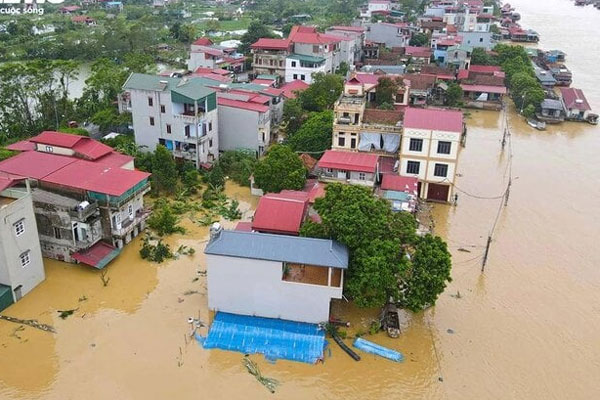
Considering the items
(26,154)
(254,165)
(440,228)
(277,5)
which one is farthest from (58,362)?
(277,5)

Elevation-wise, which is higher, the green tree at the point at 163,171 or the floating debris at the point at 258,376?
the green tree at the point at 163,171

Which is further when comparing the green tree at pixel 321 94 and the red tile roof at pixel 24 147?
the green tree at pixel 321 94

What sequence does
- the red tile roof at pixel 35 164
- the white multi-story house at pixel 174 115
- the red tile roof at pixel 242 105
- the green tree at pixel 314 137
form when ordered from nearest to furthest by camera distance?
the red tile roof at pixel 35 164
the white multi-story house at pixel 174 115
the green tree at pixel 314 137
the red tile roof at pixel 242 105

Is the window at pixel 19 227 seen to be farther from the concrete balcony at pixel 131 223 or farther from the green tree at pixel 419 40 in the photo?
the green tree at pixel 419 40

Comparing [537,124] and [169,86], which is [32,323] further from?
[537,124]

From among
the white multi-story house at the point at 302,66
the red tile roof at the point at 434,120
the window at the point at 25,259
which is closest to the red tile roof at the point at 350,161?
the red tile roof at the point at 434,120

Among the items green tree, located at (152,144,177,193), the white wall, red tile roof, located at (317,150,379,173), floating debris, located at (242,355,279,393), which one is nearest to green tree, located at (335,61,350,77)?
red tile roof, located at (317,150,379,173)
